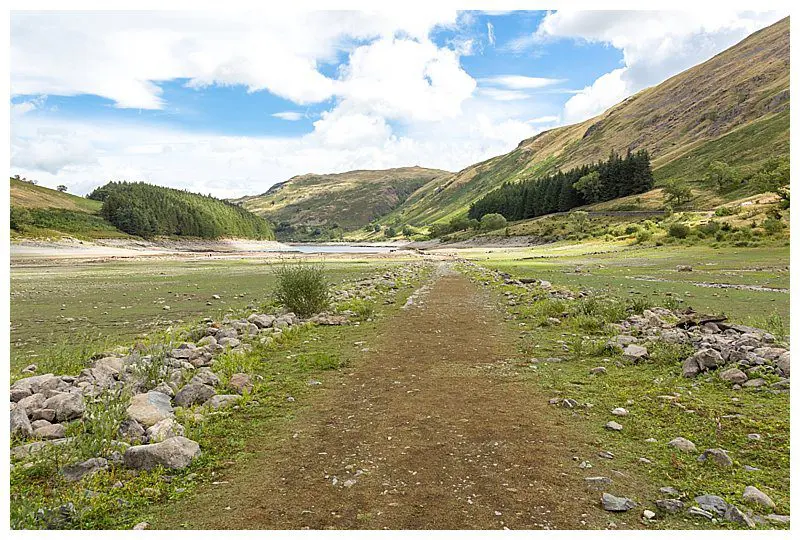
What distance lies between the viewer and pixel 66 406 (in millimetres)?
8516

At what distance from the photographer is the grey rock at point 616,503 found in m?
5.69

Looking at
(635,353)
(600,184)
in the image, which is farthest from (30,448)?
(600,184)

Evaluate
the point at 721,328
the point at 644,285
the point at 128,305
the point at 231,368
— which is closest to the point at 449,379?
the point at 231,368

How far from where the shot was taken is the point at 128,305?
26703 mm

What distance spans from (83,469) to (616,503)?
6626 millimetres

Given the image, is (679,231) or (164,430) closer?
(164,430)

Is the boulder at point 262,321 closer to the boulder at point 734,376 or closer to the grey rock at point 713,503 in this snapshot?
the boulder at point 734,376

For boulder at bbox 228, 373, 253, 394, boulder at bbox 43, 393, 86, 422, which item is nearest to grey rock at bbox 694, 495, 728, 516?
boulder at bbox 228, 373, 253, 394

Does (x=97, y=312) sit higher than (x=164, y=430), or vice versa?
(x=164, y=430)

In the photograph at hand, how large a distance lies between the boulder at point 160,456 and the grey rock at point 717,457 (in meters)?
7.19

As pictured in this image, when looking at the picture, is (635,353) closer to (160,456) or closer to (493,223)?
(160,456)

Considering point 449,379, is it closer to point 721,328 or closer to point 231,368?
point 231,368

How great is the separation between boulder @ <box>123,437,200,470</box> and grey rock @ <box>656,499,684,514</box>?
20.1ft

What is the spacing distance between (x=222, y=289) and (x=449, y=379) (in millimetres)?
27889
